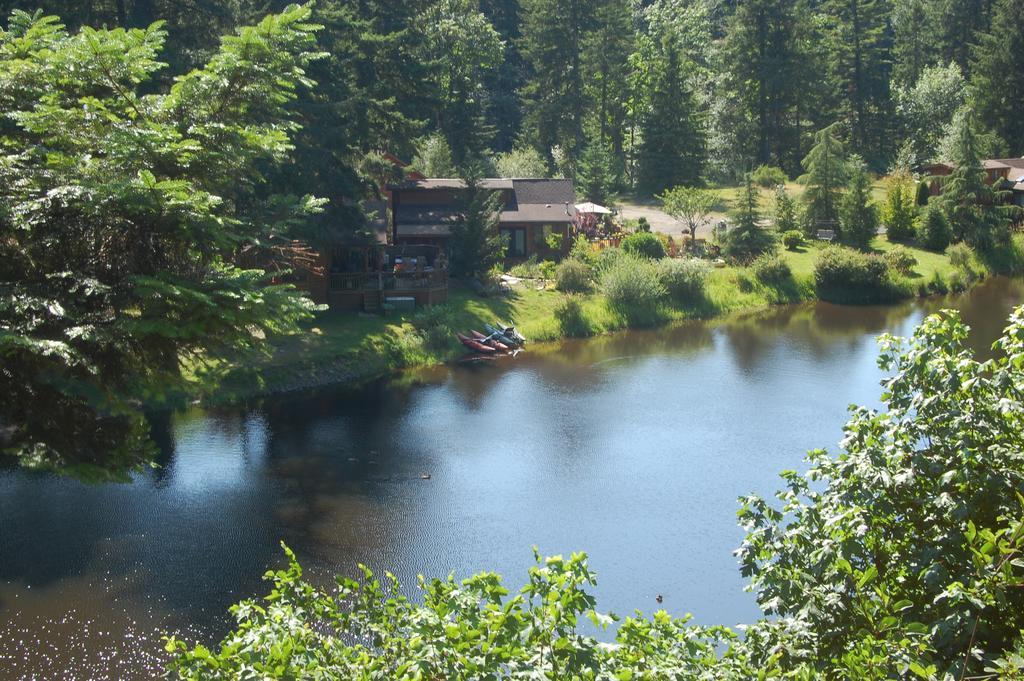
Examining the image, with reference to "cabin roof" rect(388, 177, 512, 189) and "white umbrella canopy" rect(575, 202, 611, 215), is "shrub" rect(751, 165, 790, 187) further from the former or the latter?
"cabin roof" rect(388, 177, 512, 189)

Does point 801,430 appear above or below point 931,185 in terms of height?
below

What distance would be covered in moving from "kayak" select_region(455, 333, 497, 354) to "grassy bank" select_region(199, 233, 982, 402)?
27cm

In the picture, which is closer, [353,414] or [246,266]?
[246,266]

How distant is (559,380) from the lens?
34.4 m

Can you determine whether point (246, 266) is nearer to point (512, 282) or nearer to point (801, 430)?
point (801, 430)

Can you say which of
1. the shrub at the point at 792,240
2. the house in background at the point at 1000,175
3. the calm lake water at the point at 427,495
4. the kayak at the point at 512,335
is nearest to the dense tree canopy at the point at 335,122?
the house in background at the point at 1000,175

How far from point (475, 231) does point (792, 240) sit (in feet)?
59.3

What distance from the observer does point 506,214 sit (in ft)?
161

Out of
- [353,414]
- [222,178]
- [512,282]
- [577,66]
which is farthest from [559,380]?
[577,66]

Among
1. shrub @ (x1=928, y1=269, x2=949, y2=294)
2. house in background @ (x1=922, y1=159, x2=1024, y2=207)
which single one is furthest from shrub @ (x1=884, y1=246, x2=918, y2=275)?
house in background @ (x1=922, y1=159, x2=1024, y2=207)

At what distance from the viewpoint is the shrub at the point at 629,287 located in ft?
142

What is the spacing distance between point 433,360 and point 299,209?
19.1m

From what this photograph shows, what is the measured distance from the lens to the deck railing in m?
39.9

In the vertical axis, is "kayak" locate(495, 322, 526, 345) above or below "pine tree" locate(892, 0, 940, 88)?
below
